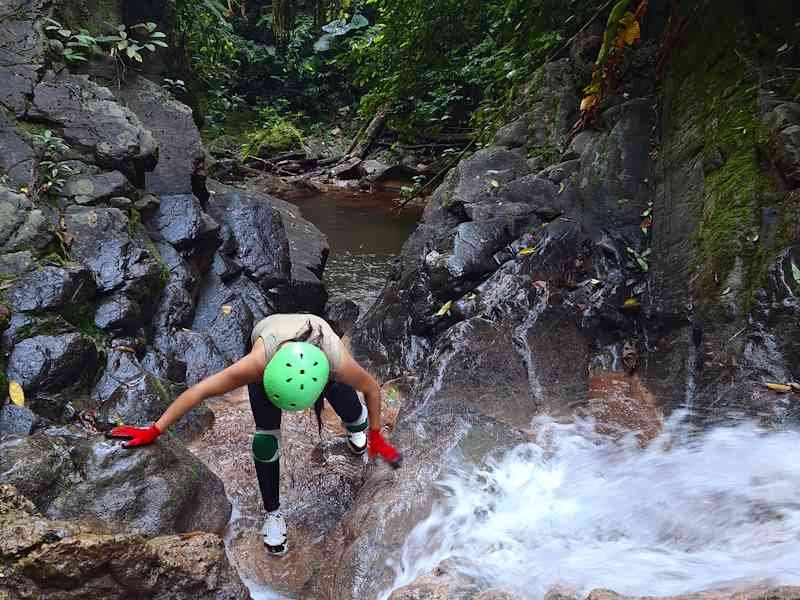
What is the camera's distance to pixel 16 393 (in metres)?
3.79

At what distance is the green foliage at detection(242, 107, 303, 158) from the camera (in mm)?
16688

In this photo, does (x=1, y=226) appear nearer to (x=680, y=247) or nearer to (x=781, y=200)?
(x=680, y=247)

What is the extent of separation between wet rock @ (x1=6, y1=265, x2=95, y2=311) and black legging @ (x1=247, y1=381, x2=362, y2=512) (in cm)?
189

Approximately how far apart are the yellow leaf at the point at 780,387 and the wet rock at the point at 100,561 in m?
3.00

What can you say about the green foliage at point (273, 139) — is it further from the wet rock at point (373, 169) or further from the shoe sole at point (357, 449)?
the shoe sole at point (357, 449)

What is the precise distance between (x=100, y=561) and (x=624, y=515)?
239 cm

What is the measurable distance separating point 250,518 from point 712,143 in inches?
165

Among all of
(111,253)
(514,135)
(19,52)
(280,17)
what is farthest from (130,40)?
(514,135)

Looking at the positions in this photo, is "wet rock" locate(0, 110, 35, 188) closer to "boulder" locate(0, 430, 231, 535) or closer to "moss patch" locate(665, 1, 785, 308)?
"boulder" locate(0, 430, 231, 535)

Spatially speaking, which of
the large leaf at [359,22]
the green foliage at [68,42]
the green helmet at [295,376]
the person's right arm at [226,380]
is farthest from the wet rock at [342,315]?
the large leaf at [359,22]

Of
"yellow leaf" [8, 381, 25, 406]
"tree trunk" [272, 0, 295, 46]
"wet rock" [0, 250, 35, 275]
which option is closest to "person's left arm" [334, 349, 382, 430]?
"yellow leaf" [8, 381, 25, 406]

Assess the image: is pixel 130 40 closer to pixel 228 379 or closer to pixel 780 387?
pixel 228 379

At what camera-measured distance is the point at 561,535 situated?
3.06 m

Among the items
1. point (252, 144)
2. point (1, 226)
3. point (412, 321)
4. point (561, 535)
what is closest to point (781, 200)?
point (561, 535)
